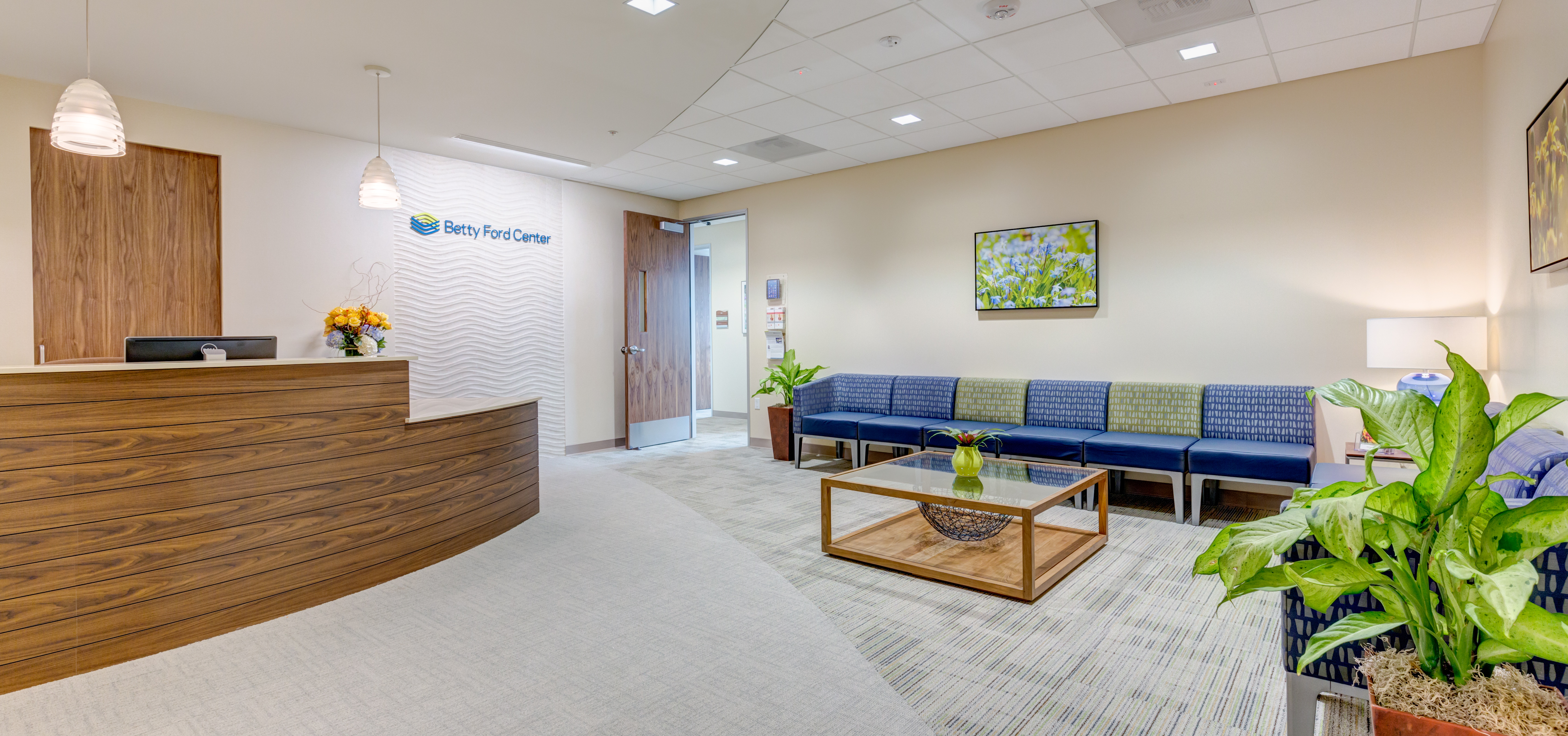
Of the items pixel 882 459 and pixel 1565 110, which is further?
pixel 882 459

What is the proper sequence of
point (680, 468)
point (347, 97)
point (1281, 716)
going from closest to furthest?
point (1281, 716), point (347, 97), point (680, 468)

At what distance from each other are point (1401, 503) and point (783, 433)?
233 inches

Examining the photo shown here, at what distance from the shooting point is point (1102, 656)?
9.06 ft

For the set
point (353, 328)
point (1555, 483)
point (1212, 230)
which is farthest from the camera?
point (1212, 230)

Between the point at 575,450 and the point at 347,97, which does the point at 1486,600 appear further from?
the point at 575,450

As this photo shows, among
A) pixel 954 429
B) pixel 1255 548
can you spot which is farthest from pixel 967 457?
pixel 1255 548

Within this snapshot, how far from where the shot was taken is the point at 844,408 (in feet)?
23.9

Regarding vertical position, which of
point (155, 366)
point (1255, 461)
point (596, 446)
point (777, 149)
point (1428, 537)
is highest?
point (777, 149)

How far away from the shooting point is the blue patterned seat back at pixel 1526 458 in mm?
2354

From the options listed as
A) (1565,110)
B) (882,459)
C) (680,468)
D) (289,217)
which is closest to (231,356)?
(289,217)

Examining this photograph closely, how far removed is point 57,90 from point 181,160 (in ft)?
2.29

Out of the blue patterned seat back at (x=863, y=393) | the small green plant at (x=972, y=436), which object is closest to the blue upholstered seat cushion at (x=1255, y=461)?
the small green plant at (x=972, y=436)

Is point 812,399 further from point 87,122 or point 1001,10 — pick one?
point 87,122

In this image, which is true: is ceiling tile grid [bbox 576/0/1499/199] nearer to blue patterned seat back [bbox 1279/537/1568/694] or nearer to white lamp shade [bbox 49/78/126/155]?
blue patterned seat back [bbox 1279/537/1568/694]
